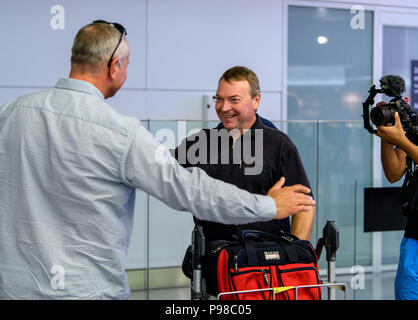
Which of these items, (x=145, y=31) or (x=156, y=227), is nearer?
(x=156, y=227)

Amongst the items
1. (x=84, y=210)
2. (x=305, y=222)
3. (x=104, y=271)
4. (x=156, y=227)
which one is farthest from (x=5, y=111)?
(x=156, y=227)

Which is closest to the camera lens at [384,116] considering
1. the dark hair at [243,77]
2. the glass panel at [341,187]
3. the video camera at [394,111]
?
the video camera at [394,111]

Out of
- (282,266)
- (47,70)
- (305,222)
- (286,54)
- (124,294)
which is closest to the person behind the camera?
(124,294)

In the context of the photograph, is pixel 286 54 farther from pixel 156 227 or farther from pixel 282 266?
pixel 282 266

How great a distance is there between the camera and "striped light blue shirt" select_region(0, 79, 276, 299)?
1.86 meters

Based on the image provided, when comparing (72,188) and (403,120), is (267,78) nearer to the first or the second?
(403,120)

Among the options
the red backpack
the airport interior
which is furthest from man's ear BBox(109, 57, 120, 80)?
the airport interior

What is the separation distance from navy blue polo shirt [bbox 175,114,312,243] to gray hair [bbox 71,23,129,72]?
3.05 feet

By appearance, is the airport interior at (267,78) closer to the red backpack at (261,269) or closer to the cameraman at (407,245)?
the cameraman at (407,245)

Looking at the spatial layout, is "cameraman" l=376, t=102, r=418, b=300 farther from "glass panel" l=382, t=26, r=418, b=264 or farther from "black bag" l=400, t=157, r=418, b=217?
"glass panel" l=382, t=26, r=418, b=264

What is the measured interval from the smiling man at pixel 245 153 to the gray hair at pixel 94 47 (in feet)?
3.05

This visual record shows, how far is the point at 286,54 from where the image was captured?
20.5 feet

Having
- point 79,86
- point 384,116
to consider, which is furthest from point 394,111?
point 79,86
